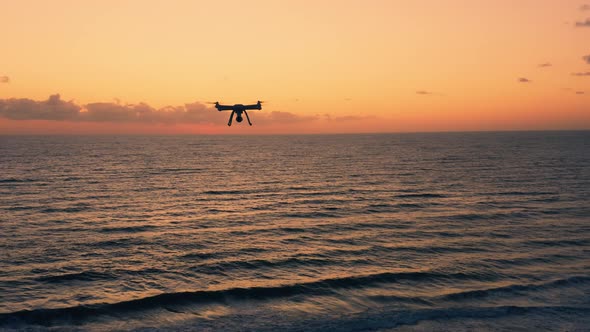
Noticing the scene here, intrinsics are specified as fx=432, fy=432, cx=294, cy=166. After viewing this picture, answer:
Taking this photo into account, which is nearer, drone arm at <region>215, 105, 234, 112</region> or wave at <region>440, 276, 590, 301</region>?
drone arm at <region>215, 105, 234, 112</region>

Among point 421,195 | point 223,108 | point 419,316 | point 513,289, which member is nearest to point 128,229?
point 419,316

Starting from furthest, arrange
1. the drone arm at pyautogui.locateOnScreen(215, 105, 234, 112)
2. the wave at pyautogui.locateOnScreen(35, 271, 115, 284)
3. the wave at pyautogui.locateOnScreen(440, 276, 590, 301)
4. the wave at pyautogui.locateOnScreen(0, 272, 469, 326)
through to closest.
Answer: the wave at pyautogui.locateOnScreen(35, 271, 115, 284) → the wave at pyautogui.locateOnScreen(440, 276, 590, 301) → the wave at pyautogui.locateOnScreen(0, 272, 469, 326) → the drone arm at pyautogui.locateOnScreen(215, 105, 234, 112)

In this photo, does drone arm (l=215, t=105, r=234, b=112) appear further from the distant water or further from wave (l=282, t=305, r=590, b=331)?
wave (l=282, t=305, r=590, b=331)

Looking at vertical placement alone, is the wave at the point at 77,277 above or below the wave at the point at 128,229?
below

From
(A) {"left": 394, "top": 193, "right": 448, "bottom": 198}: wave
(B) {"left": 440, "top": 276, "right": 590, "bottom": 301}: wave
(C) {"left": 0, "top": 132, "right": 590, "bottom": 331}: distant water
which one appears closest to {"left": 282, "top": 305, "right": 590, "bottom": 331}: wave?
(C) {"left": 0, "top": 132, "right": 590, "bottom": 331}: distant water

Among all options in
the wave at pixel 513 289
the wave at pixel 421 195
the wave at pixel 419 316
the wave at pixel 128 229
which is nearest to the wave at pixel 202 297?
the wave at pixel 513 289

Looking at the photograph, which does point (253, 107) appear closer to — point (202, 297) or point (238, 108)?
point (238, 108)

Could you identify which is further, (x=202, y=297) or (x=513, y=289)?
(x=513, y=289)

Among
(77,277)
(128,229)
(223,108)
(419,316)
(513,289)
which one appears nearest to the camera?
(223,108)

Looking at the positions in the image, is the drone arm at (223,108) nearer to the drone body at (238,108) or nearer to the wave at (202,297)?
the drone body at (238,108)
